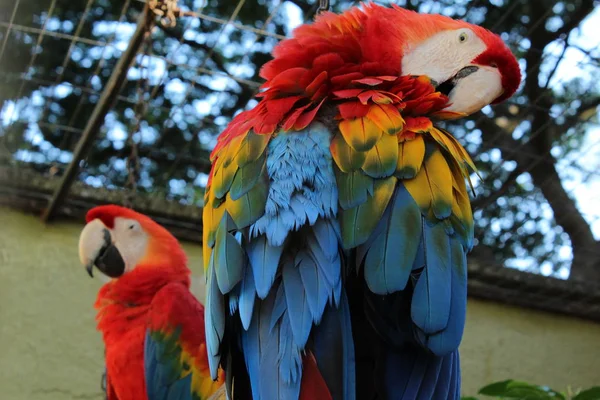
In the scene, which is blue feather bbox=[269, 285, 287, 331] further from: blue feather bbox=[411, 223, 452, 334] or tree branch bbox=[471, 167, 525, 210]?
tree branch bbox=[471, 167, 525, 210]

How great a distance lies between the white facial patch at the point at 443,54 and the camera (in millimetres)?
1103

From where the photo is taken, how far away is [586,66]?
78.0 inches

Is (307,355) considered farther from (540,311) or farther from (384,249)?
(540,311)

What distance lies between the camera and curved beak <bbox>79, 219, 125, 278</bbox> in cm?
202

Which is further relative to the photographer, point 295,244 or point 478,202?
point 478,202

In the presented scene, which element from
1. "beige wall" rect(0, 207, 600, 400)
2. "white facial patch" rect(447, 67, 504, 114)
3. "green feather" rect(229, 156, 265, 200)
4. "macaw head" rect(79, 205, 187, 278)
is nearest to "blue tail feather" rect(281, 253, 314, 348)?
"green feather" rect(229, 156, 265, 200)

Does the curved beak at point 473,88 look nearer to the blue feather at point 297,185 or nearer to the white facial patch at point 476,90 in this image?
the white facial patch at point 476,90

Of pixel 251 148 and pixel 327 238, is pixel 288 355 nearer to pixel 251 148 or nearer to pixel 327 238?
pixel 327 238

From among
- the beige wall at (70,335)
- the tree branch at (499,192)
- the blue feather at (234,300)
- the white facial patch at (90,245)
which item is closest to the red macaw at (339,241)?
the blue feather at (234,300)

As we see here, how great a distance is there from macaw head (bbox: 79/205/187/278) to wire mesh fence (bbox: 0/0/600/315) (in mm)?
113

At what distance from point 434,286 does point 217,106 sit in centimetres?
133

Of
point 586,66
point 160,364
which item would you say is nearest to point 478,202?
point 586,66

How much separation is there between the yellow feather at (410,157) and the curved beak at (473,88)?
0.14 m

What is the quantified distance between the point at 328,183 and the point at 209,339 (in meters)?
0.25
